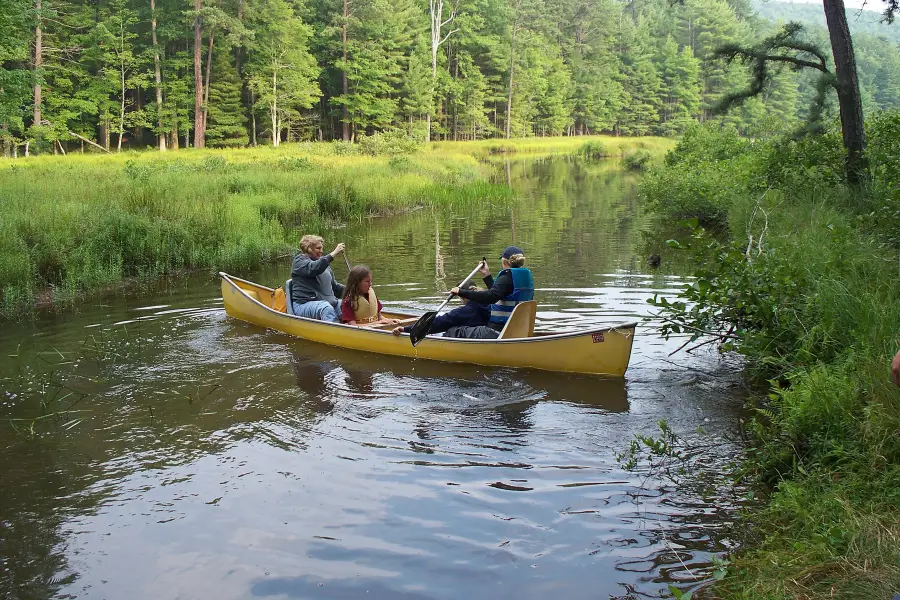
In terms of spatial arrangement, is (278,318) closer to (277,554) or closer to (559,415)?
(559,415)

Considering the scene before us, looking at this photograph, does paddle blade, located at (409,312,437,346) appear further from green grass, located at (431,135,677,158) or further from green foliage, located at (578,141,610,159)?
green foliage, located at (578,141,610,159)

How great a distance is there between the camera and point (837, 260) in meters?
7.41

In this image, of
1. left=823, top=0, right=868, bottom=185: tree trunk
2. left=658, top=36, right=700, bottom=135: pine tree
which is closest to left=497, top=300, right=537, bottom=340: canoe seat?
left=823, top=0, right=868, bottom=185: tree trunk

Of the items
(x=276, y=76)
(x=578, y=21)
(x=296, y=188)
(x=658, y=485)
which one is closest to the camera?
(x=658, y=485)

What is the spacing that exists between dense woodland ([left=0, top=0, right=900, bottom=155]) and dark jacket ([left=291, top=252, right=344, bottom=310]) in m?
9.28

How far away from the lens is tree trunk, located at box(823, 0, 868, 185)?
1176 centimetres

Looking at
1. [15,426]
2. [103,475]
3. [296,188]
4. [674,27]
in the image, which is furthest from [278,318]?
[674,27]

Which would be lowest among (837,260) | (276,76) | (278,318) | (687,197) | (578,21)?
(278,318)

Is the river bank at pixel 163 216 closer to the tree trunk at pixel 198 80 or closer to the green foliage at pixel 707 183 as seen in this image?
the green foliage at pixel 707 183

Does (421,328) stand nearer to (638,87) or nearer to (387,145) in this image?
(387,145)

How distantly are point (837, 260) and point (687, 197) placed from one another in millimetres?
11848

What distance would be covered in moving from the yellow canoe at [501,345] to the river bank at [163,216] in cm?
408

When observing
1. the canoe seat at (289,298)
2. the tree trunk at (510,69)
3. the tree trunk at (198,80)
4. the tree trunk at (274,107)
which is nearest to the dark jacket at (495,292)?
the canoe seat at (289,298)

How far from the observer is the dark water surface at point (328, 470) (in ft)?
15.5
